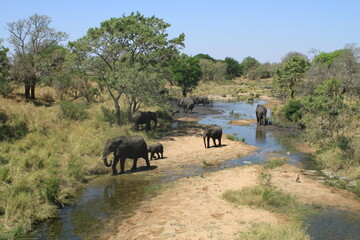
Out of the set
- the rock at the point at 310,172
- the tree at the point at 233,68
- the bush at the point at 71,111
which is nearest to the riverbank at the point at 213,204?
the rock at the point at 310,172

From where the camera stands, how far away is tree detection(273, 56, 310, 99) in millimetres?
37875

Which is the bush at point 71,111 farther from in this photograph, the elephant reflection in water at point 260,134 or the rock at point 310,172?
the rock at point 310,172

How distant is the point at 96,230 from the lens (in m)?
9.52

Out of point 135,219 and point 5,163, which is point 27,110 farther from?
point 135,219

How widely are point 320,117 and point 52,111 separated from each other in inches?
649

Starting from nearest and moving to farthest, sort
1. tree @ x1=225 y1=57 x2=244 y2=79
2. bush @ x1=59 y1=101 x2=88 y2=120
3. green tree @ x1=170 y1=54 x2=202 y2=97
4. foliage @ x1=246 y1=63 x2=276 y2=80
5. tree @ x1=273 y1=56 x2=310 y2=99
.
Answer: bush @ x1=59 y1=101 x2=88 y2=120 < tree @ x1=273 y1=56 x2=310 y2=99 < green tree @ x1=170 y1=54 x2=202 y2=97 < foliage @ x1=246 y1=63 x2=276 y2=80 < tree @ x1=225 y1=57 x2=244 y2=79

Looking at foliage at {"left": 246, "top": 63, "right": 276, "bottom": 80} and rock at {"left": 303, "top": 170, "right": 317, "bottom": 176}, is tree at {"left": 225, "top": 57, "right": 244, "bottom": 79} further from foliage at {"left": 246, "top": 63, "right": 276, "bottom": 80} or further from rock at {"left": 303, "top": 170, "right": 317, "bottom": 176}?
rock at {"left": 303, "top": 170, "right": 317, "bottom": 176}

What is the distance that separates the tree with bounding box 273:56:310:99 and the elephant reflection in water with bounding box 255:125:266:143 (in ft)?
40.3

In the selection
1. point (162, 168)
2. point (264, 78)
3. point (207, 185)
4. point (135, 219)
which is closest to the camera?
point (135, 219)

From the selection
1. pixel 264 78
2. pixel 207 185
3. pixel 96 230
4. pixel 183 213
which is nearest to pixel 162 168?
pixel 207 185

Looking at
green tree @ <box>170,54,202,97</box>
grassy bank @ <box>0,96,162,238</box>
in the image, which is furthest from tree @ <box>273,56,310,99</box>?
grassy bank @ <box>0,96,162,238</box>

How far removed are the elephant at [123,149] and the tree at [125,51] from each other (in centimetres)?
723

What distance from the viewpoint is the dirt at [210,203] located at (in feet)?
30.2

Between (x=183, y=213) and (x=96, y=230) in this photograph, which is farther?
(x=183, y=213)
